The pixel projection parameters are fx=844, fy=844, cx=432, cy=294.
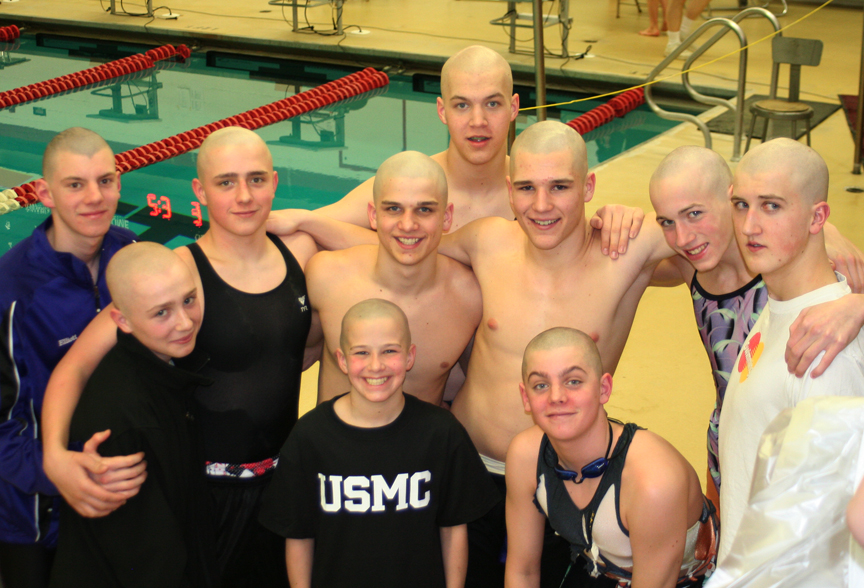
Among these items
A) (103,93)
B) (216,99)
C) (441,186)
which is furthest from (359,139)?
(441,186)

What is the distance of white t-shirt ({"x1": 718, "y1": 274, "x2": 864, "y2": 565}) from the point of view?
1.78 m

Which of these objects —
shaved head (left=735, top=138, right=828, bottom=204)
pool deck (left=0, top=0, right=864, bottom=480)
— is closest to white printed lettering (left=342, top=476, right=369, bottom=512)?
shaved head (left=735, top=138, right=828, bottom=204)

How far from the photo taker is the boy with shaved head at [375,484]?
2.28 metres

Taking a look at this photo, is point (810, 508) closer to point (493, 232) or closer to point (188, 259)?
point (493, 232)

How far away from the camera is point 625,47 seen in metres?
10.2

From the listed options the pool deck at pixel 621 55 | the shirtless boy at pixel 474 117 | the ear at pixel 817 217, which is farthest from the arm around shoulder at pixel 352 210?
the ear at pixel 817 217

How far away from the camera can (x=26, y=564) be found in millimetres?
2424

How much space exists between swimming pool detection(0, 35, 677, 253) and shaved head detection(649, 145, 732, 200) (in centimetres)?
465

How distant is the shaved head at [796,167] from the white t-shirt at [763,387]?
0.23 meters

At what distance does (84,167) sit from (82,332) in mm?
498

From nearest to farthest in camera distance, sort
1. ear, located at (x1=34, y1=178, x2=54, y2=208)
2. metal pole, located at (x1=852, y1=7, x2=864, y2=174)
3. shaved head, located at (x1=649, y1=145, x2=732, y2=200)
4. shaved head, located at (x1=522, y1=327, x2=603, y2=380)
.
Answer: shaved head, located at (x1=522, y1=327, x2=603, y2=380) < shaved head, located at (x1=649, y1=145, x2=732, y2=200) < ear, located at (x1=34, y1=178, x2=54, y2=208) < metal pole, located at (x1=852, y1=7, x2=864, y2=174)

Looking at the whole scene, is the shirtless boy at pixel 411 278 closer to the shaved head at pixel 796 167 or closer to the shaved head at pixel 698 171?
the shaved head at pixel 698 171

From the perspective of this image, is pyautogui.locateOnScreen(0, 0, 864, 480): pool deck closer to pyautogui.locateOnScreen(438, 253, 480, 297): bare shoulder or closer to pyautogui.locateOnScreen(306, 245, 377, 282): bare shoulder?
pyautogui.locateOnScreen(438, 253, 480, 297): bare shoulder

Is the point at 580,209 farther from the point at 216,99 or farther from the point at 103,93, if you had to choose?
the point at 103,93
